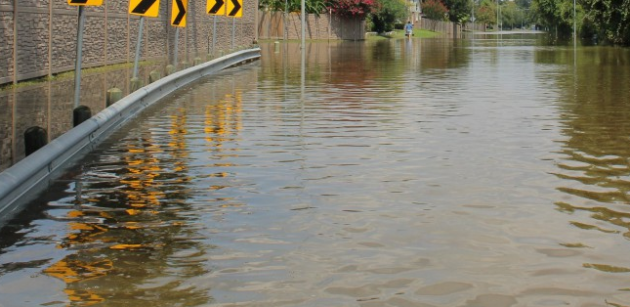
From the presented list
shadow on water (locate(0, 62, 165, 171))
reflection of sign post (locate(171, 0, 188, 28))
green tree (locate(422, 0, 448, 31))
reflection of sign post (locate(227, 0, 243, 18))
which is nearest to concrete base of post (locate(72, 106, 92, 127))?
shadow on water (locate(0, 62, 165, 171))

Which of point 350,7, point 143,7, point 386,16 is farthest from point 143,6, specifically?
point 386,16

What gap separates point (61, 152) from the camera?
38.9 ft

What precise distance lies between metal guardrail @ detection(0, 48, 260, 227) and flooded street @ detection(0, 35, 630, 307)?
0.72 feet

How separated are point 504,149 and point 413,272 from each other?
255 inches

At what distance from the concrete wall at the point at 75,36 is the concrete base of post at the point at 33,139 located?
11.3m

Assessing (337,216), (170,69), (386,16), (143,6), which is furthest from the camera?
(386,16)

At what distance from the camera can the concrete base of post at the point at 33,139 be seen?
11.1m

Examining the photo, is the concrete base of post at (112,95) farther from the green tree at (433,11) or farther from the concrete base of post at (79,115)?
the green tree at (433,11)

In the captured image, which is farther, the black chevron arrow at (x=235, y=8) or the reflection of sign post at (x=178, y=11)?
the black chevron arrow at (x=235, y=8)

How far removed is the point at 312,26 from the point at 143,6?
8060 cm

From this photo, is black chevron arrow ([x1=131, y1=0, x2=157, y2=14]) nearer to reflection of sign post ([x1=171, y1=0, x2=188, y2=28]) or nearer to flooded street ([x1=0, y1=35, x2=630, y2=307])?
flooded street ([x1=0, y1=35, x2=630, y2=307])

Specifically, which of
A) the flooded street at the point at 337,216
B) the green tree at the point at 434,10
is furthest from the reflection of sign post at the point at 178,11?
the green tree at the point at 434,10

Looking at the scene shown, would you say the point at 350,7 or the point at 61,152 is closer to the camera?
the point at 61,152

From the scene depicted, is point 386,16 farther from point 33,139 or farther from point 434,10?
point 33,139
